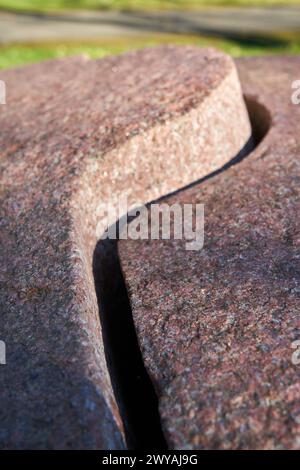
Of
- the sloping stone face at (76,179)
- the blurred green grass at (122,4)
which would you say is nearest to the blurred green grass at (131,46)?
the sloping stone face at (76,179)

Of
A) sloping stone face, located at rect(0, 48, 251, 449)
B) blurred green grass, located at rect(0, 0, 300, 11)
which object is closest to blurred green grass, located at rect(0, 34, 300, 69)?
sloping stone face, located at rect(0, 48, 251, 449)

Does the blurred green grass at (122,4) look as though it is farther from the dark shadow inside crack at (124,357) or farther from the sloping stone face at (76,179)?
the dark shadow inside crack at (124,357)

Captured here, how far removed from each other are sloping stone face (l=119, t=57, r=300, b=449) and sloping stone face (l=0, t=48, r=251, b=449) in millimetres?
208

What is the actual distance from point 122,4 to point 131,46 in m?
7.63

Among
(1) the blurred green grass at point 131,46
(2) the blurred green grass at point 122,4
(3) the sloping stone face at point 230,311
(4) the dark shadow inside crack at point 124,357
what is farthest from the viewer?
(2) the blurred green grass at point 122,4

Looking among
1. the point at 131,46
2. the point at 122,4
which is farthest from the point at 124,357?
the point at 122,4

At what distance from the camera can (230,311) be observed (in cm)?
217

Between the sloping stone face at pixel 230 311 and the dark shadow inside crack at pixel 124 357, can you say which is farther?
the dark shadow inside crack at pixel 124 357

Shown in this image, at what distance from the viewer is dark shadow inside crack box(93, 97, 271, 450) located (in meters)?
2.07

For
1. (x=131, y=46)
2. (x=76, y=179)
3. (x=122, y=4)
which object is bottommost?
(x=122, y=4)

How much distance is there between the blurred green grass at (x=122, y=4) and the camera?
15.8m

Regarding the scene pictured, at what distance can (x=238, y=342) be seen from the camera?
2027 mm

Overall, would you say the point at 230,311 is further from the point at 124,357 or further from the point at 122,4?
the point at 122,4

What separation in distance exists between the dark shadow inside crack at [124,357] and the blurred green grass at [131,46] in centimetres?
549
